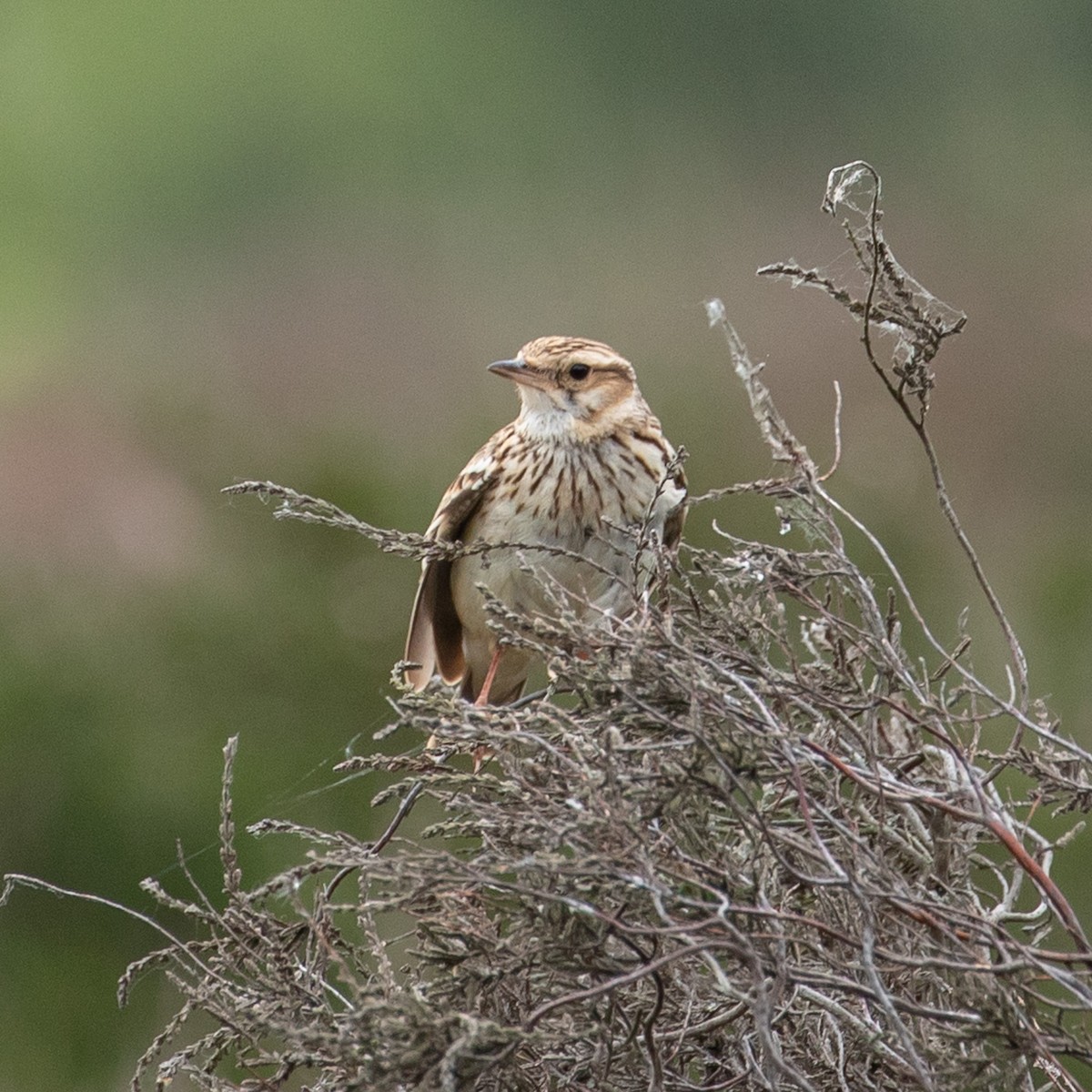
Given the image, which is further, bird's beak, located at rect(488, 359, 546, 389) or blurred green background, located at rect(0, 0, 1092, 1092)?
blurred green background, located at rect(0, 0, 1092, 1092)

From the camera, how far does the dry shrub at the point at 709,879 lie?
83.9 inches

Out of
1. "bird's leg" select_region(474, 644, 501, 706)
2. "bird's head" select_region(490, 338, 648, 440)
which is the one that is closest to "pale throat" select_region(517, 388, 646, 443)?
"bird's head" select_region(490, 338, 648, 440)

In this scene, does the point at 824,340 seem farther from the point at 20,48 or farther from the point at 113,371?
the point at 20,48

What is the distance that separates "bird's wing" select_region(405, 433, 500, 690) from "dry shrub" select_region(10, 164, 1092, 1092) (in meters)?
1.47

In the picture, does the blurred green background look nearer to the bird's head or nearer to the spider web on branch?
the bird's head

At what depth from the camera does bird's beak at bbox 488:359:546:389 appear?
4160mm

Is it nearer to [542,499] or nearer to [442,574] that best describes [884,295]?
[542,499]

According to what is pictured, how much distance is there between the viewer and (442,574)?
14.2 feet

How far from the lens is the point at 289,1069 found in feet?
7.89

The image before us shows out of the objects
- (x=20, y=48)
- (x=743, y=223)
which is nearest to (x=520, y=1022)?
(x=743, y=223)

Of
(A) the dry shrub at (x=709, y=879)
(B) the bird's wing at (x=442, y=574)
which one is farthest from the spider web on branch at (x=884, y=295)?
(B) the bird's wing at (x=442, y=574)

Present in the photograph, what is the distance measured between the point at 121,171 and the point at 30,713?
4199mm

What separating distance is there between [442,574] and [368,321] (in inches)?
205

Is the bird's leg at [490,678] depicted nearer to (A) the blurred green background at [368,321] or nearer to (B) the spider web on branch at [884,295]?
(A) the blurred green background at [368,321]
